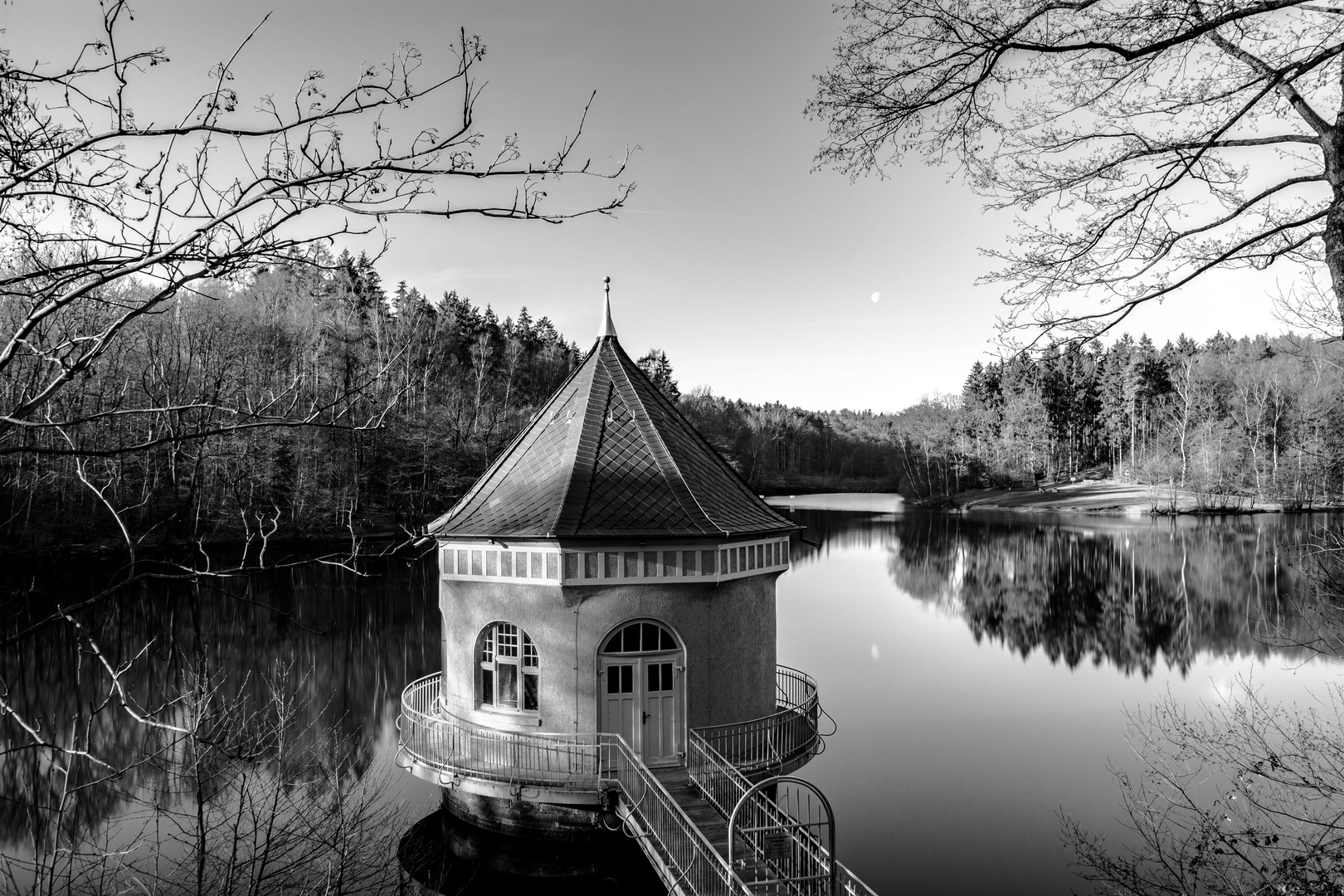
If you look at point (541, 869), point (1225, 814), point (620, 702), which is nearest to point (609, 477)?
point (620, 702)

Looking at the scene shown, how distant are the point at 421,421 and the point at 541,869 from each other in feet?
119

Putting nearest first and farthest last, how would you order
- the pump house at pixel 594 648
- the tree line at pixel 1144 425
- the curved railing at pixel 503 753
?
the curved railing at pixel 503 753, the pump house at pixel 594 648, the tree line at pixel 1144 425

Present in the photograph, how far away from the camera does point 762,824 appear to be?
1102 cm

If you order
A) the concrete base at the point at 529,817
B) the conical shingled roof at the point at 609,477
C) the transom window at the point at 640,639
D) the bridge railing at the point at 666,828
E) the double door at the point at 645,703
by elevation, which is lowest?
the concrete base at the point at 529,817

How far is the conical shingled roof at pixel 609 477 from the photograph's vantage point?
492 inches

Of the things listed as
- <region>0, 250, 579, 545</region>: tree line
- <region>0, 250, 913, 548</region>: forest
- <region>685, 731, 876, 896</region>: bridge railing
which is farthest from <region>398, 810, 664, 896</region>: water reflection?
<region>0, 250, 579, 545</region>: tree line

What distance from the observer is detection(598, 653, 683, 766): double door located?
12.2 meters

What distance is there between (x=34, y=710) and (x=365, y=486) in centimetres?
2475

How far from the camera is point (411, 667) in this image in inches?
933

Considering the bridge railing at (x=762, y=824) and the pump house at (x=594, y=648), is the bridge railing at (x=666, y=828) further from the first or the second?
the bridge railing at (x=762, y=824)

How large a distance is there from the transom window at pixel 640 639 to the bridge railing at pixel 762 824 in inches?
56.6

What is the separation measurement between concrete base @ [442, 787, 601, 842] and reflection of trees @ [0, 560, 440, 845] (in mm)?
2270

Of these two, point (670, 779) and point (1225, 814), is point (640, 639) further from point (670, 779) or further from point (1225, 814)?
point (1225, 814)

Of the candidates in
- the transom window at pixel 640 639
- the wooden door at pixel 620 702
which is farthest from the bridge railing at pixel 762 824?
the transom window at pixel 640 639
